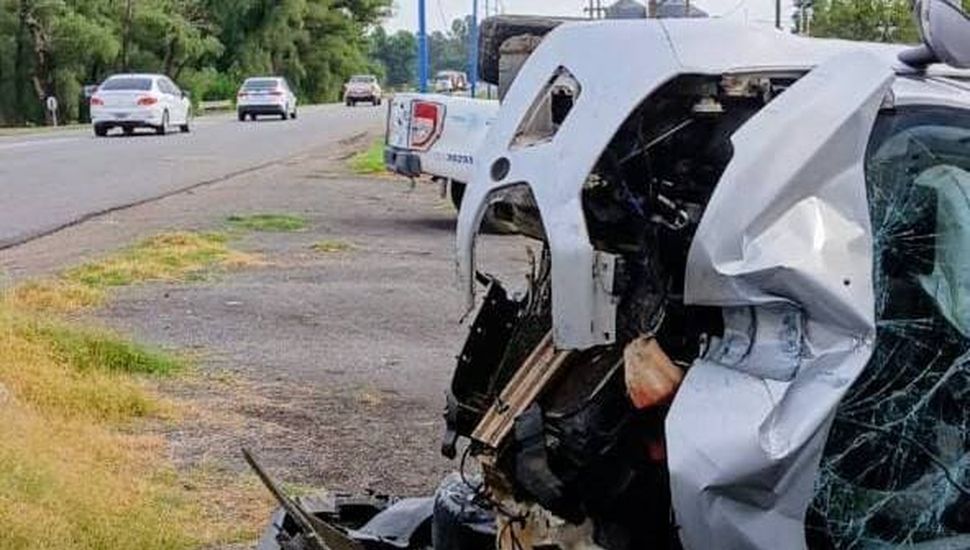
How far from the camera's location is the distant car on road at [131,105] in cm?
3947

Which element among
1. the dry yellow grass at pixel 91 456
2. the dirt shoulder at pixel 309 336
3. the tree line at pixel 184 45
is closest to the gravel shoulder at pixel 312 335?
the dirt shoulder at pixel 309 336

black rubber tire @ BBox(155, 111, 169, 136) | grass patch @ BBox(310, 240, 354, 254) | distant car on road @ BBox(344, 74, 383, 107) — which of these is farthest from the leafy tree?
distant car on road @ BBox(344, 74, 383, 107)

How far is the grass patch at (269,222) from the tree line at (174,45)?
170ft

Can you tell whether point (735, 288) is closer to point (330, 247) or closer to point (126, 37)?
point (330, 247)

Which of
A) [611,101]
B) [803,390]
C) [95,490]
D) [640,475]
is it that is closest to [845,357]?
[803,390]

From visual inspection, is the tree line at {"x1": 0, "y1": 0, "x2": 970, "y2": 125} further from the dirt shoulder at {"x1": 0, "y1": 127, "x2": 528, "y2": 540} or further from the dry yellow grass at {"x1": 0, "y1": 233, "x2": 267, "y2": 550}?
the dry yellow grass at {"x1": 0, "y1": 233, "x2": 267, "y2": 550}

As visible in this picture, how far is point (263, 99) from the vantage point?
5644cm

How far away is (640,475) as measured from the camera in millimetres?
3039

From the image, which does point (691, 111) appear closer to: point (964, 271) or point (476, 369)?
point (964, 271)

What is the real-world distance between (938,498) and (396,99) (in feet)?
43.6

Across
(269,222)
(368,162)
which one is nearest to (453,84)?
(368,162)

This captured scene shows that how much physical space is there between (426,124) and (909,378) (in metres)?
12.3

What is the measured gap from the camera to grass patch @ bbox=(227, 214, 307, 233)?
55.0ft

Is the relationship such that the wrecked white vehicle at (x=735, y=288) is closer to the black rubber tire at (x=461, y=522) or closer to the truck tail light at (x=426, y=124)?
the black rubber tire at (x=461, y=522)
